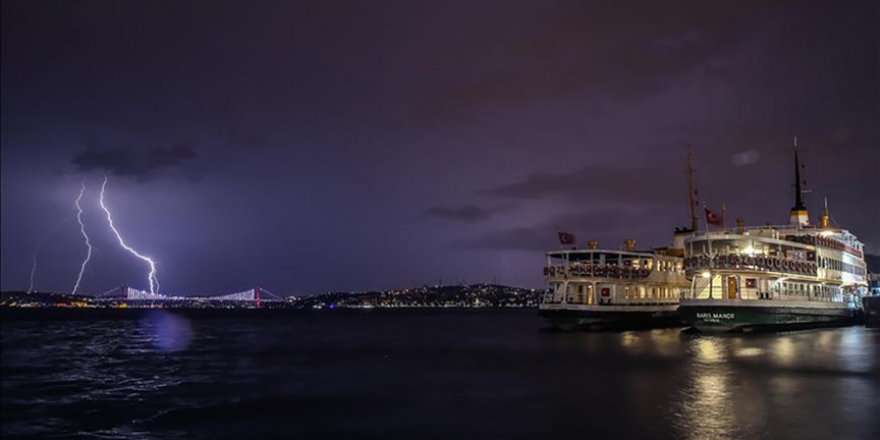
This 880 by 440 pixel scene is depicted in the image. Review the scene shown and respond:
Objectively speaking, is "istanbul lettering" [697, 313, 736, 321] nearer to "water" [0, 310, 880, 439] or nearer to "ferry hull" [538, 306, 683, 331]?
"water" [0, 310, 880, 439]

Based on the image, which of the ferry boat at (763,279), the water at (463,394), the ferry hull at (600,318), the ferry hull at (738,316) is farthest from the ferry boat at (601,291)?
the water at (463,394)

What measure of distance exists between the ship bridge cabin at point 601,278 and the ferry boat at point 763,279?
29.9ft

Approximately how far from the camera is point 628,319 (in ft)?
235

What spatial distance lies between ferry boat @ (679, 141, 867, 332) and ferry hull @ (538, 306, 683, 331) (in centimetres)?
876

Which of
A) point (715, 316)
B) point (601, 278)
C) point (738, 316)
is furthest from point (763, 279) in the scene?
point (601, 278)

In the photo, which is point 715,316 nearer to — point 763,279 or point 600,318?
point 763,279

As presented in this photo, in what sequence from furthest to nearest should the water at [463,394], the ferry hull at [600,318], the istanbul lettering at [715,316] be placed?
the ferry hull at [600,318]
the istanbul lettering at [715,316]
the water at [463,394]

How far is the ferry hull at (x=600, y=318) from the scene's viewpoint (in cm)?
6856

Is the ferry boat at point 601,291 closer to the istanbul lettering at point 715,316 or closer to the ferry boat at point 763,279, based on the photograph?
the ferry boat at point 763,279

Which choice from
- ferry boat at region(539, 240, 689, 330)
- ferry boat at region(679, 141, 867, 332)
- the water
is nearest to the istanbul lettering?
ferry boat at region(679, 141, 867, 332)

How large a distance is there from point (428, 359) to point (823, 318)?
41.9 m

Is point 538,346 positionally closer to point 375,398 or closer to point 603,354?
point 603,354

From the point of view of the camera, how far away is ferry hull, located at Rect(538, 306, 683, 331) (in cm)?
6856

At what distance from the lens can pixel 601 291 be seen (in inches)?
2798
